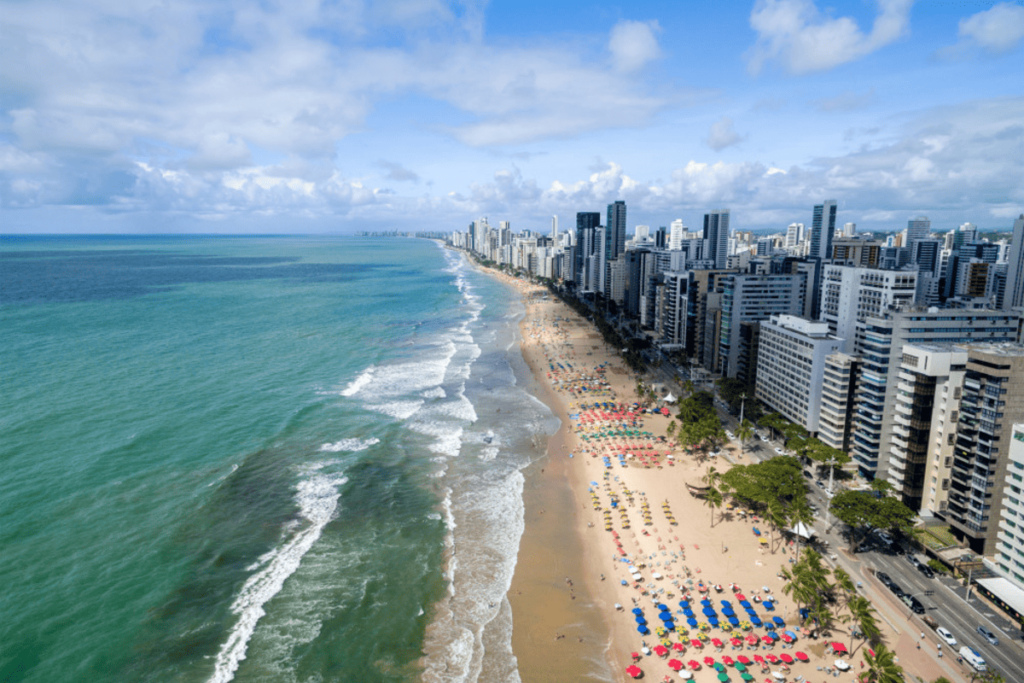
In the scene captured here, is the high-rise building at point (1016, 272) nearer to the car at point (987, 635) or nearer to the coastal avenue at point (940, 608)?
the coastal avenue at point (940, 608)

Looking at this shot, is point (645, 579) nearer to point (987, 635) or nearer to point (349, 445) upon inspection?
point (987, 635)

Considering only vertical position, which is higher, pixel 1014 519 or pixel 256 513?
pixel 1014 519

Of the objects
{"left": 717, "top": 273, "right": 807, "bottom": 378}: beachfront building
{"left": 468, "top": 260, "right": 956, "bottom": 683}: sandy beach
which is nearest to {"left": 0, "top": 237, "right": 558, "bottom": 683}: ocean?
{"left": 468, "top": 260, "right": 956, "bottom": 683}: sandy beach

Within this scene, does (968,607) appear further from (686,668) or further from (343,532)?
(343,532)

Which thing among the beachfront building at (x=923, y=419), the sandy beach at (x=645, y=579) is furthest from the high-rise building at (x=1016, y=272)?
the beachfront building at (x=923, y=419)

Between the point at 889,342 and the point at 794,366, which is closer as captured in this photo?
the point at 889,342

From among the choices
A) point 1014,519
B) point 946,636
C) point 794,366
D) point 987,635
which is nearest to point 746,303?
point 794,366

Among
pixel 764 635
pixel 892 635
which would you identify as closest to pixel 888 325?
pixel 892 635
